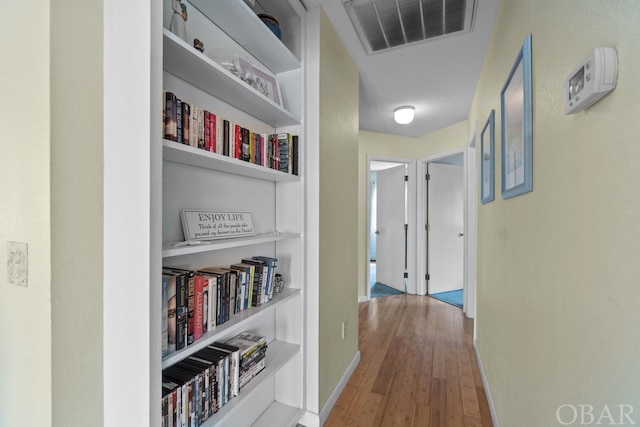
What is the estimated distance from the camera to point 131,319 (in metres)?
0.76

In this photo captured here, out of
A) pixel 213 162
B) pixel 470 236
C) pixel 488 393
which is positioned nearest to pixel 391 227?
pixel 470 236

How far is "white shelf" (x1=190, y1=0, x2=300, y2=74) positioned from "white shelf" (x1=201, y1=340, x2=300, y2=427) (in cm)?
156

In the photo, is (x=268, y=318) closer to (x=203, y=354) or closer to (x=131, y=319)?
(x=203, y=354)

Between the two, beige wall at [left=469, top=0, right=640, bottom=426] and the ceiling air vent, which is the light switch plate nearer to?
beige wall at [left=469, top=0, right=640, bottom=426]

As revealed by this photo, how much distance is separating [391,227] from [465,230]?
1.26 metres

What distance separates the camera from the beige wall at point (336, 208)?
1729mm

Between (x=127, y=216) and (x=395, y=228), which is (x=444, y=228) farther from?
(x=127, y=216)

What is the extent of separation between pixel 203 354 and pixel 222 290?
0.98 feet

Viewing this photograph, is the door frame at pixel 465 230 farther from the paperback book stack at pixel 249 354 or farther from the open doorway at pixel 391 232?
the paperback book stack at pixel 249 354

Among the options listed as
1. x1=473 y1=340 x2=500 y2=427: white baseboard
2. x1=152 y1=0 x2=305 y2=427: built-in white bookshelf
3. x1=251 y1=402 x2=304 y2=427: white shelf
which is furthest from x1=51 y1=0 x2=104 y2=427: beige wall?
x1=473 y1=340 x2=500 y2=427: white baseboard

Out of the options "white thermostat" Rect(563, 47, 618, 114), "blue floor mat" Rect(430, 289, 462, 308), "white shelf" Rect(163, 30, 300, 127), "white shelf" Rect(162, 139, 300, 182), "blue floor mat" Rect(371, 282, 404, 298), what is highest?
"white shelf" Rect(163, 30, 300, 127)

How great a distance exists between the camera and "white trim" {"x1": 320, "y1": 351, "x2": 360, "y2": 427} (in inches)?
67.5

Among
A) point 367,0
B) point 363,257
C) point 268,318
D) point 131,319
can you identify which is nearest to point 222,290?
point 131,319

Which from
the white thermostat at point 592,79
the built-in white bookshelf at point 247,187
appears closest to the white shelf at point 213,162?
the built-in white bookshelf at point 247,187
